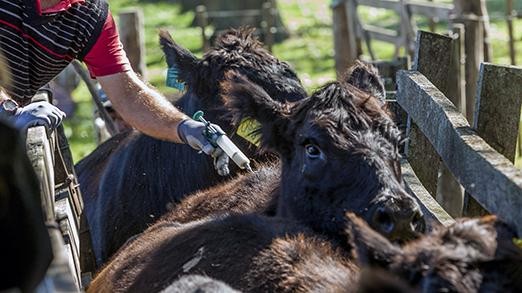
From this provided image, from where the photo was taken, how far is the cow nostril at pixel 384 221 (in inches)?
173

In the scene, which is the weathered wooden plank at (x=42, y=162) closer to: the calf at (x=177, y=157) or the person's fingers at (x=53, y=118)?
the person's fingers at (x=53, y=118)

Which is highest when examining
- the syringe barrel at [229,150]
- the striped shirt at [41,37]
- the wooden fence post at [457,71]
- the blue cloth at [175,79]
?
the striped shirt at [41,37]

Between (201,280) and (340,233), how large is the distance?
37.9 inches

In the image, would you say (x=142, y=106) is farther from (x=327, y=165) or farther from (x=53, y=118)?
(x=327, y=165)

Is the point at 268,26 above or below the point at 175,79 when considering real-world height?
below

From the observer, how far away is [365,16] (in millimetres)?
25297

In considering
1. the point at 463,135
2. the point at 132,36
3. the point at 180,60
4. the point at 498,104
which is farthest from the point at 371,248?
the point at 132,36

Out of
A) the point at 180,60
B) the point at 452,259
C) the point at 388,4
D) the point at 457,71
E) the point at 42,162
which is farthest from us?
the point at 388,4

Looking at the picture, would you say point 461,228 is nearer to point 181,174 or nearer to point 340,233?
point 340,233

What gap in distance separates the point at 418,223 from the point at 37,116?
1.72 m

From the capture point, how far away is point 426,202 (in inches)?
202

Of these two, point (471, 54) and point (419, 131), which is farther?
point (471, 54)

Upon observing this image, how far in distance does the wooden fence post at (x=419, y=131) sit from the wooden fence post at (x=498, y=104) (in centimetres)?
88

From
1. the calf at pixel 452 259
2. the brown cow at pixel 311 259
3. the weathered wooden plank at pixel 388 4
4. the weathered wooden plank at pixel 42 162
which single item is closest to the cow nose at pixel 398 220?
the brown cow at pixel 311 259
